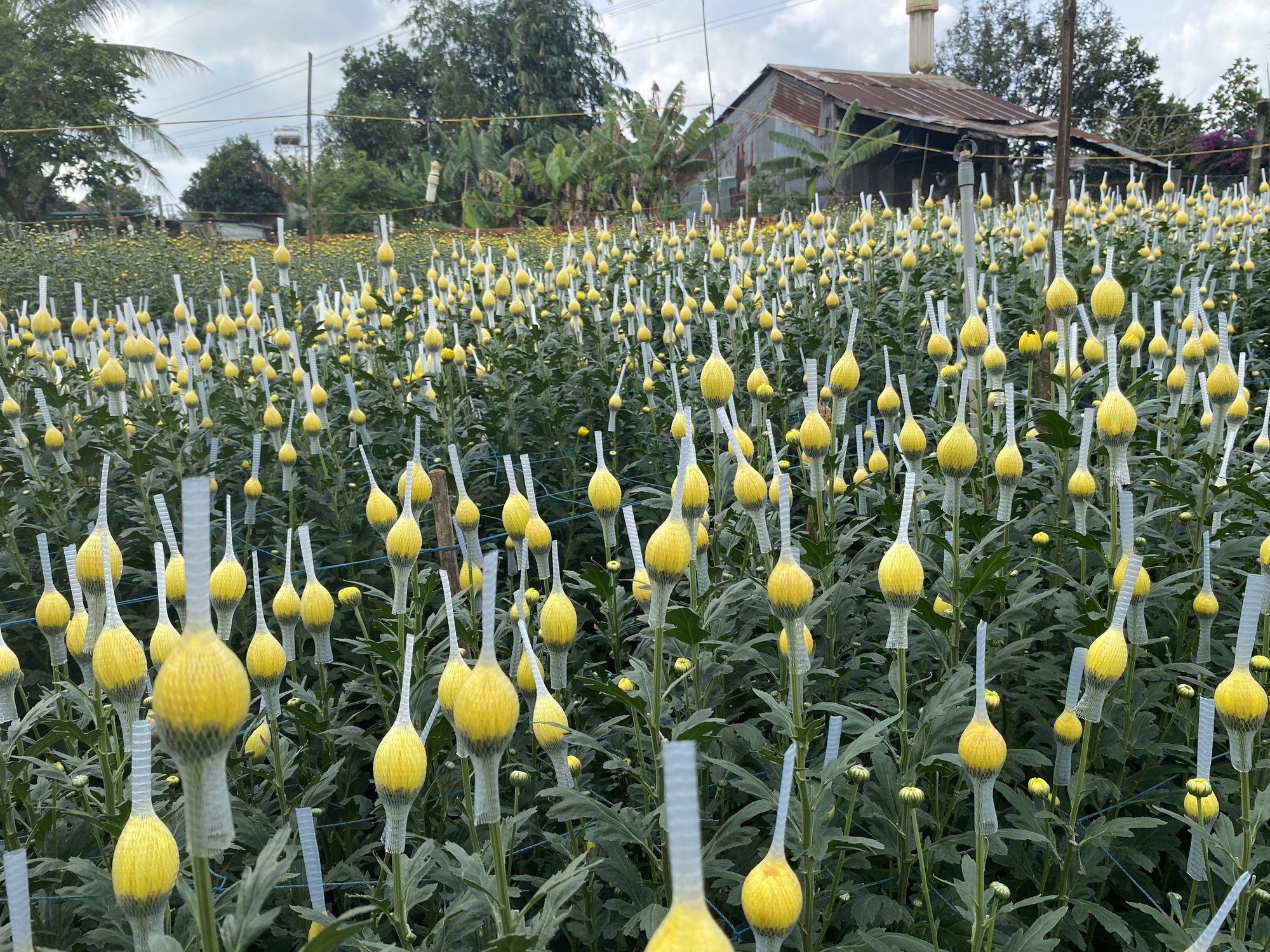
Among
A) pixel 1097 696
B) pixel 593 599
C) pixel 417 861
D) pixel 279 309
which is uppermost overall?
pixel 279 309

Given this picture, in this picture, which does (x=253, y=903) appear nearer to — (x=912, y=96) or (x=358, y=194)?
(x=912, y=96)

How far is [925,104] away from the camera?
82.7 feet

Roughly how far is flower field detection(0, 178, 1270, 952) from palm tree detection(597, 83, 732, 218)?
52.4 feet

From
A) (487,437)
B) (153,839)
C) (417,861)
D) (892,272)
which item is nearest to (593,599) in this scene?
(487,437)

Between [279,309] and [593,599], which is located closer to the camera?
[593,599]

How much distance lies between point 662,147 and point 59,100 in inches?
748

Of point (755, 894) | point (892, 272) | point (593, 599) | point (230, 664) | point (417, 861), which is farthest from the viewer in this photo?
point (892, 272)

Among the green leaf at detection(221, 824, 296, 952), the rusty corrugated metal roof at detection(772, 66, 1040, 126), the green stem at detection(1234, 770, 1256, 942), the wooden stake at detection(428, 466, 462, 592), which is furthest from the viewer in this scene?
the rusty corrugated metal roof at detection(772, 66, 1040, 126)

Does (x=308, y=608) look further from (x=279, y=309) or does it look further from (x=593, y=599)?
(x=279, y=309)

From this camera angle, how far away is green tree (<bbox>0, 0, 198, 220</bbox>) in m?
25.9

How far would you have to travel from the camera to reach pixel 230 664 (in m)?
0.70

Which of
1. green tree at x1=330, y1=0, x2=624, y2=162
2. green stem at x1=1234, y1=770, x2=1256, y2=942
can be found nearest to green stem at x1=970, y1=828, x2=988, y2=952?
green stem at x1=1234, y1=770, x2=1256, y2=942

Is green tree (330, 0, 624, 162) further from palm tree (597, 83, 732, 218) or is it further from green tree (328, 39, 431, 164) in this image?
palm tree (597, 83, 732, 218)

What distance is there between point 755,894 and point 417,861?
0.59 metres
